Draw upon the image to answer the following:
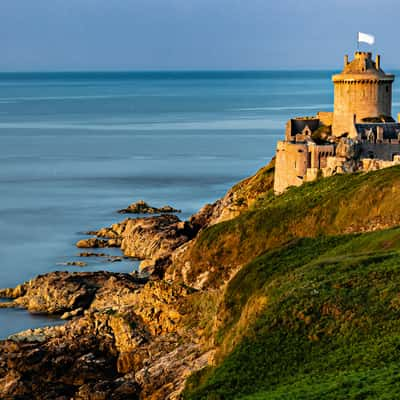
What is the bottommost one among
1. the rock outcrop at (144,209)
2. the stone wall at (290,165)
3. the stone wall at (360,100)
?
the stone wall at (290,165)

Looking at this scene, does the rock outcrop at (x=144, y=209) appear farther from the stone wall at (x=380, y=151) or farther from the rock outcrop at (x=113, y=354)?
the rock outcrop at (x=113, y=354)

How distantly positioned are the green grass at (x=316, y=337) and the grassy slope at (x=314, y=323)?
Answer: 0.10 feet

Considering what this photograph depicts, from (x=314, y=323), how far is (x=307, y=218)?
20437 mm

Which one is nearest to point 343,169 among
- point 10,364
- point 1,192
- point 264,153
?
point 10,364

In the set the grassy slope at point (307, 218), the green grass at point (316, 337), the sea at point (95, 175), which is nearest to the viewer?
the green grass at point (316, 337)

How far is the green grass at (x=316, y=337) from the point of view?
84.6ft

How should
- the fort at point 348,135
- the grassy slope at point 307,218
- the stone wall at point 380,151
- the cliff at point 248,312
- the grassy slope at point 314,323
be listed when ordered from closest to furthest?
the grassy slope at point 314,323
the cliff at point 248,312
the grassy slope at point 307,218
the fort at point 348,135
the stone wall at point 380,151

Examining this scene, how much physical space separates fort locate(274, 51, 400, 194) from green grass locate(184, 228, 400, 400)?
69.7 feet

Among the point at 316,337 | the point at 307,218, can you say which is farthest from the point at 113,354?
the point at 316,337

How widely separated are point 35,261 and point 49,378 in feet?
101

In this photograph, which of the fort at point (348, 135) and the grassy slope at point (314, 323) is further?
the fort at point (348, 135)

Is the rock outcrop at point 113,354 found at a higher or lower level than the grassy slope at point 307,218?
Answer: lower

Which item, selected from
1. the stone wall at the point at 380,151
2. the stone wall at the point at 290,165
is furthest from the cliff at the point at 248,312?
the stone wall at the point at 380,151

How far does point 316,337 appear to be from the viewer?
2936 centimetres
